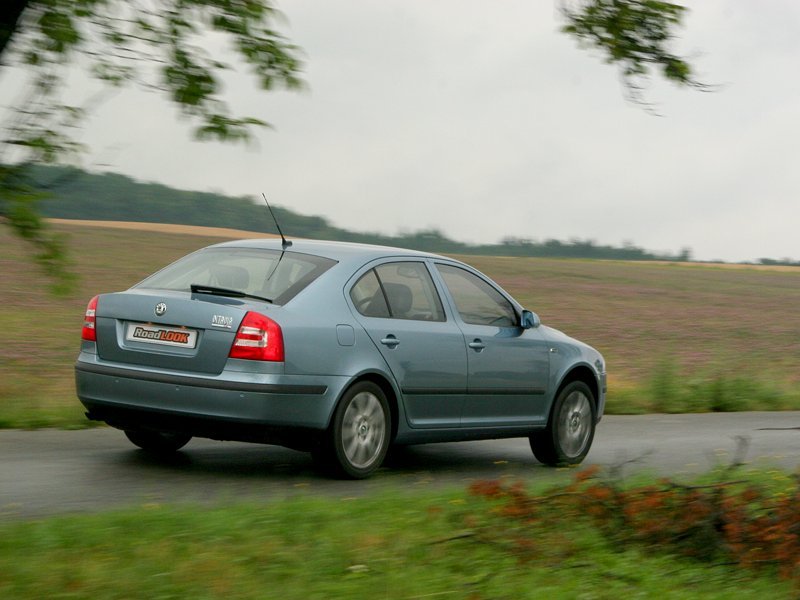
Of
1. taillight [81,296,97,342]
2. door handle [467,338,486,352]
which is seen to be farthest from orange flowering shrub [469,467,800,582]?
taillight [81,296,97,342]

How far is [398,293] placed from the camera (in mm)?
9727

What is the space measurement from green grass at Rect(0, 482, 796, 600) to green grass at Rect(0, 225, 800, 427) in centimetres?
123

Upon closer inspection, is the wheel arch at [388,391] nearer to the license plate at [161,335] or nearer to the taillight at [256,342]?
the taillight at [256,342]

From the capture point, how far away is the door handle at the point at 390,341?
30.3 feet

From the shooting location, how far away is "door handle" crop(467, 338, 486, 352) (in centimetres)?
1009

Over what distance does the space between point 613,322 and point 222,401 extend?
26004 millimetres

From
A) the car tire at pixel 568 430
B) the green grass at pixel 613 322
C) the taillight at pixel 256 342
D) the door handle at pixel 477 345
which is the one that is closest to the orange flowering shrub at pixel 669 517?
the taillight at pixel 256 342

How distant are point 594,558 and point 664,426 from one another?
8.33m

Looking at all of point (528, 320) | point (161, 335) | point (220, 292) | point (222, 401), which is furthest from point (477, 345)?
point (161, 335)

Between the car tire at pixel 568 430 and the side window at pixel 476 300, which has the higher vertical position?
the side window at pixel 476 300

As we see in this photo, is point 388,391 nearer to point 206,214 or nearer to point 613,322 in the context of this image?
point 613,322

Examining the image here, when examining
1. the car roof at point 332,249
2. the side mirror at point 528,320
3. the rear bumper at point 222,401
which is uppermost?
the car roof at point 332,249

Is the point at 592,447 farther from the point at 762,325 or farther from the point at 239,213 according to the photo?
the point at 239,213

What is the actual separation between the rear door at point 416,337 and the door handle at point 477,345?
111 millimetres
